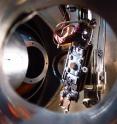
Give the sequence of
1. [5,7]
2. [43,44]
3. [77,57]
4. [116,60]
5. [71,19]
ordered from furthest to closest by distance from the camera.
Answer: [43,44] < [71,19] < [77,57] < [116,60] < [5,7]

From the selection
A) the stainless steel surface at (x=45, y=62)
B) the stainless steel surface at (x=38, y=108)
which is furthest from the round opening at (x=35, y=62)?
the stainless steel surface at (x=38, y=108)

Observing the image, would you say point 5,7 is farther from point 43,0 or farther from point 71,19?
point 71,19

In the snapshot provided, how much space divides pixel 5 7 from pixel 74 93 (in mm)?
916

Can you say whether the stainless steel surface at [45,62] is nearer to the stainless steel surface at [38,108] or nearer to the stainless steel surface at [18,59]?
the stainless steel surface at [18,59]

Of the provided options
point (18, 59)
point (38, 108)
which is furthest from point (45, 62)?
point (38, 108)

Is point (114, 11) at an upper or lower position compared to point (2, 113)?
upper

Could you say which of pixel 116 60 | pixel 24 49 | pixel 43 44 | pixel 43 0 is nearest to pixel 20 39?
pixel 24 49

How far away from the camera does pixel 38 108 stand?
43cm

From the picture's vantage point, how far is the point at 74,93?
126cm

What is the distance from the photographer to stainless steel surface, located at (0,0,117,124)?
1.25 feet

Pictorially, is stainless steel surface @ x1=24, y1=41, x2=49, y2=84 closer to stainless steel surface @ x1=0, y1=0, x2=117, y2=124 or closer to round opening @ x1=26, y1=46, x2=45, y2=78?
round opening @ x1=26, y1=46, x2=45, y2=78

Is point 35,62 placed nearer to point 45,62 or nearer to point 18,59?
point 45,62

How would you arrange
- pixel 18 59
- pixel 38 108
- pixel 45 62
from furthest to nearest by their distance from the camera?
1. pixel 45 62
2. pixel 18 59
3. pixel 38 108

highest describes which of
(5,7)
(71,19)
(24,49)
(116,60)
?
(71,19)
